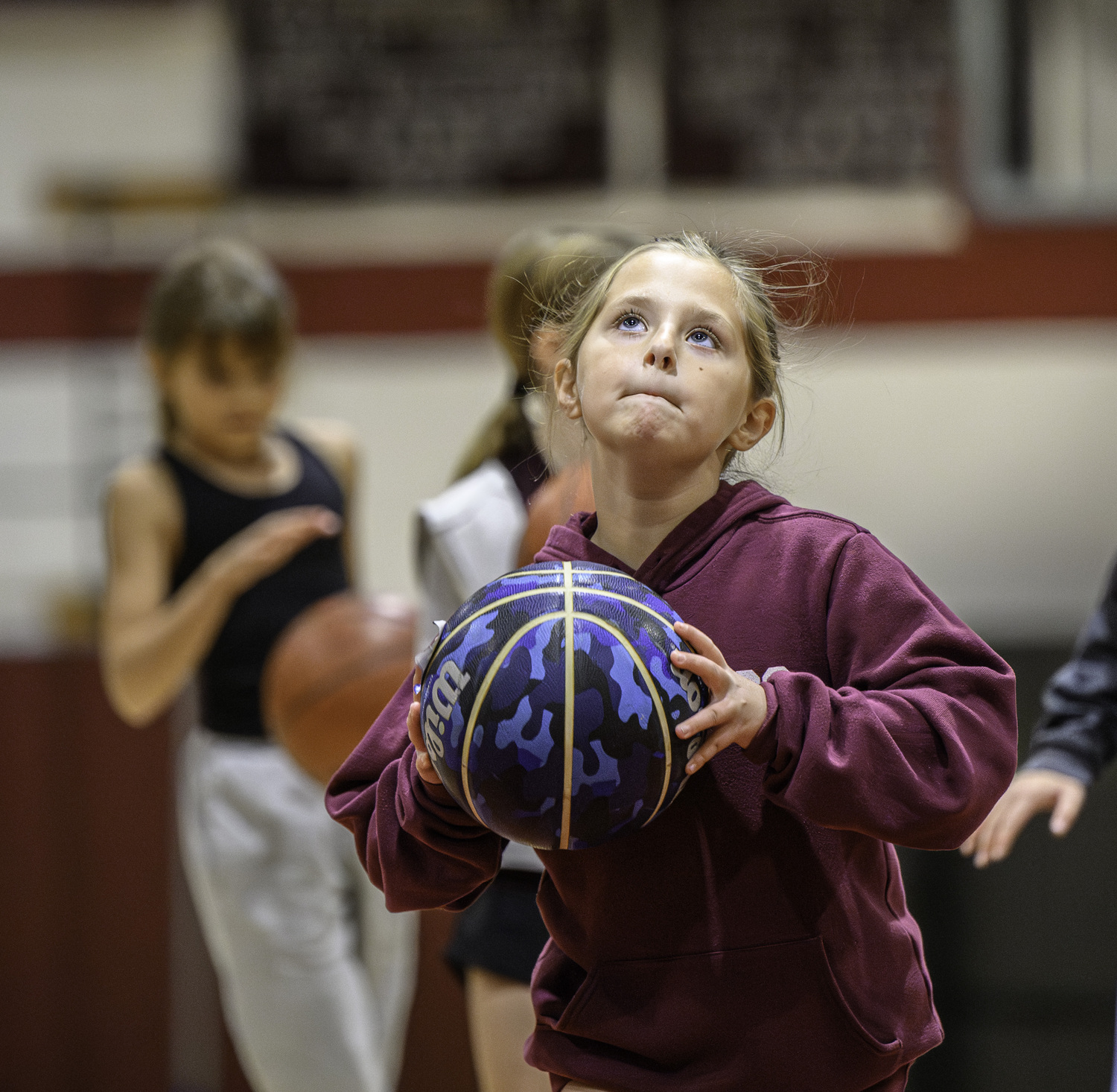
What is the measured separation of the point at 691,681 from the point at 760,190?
419 centimetres

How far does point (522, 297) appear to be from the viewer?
2.13 m

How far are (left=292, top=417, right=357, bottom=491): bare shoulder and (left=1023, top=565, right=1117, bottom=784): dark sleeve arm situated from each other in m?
1.69

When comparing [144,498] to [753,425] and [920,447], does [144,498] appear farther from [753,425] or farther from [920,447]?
[920,447]

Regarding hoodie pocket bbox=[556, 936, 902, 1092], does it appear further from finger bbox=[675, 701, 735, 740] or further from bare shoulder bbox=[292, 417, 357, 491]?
bare shoulder bbox=[292, 417, 357, 491]

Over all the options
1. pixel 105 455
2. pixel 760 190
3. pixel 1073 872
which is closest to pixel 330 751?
pixel 1073 872

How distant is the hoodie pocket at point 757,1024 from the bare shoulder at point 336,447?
213 centimetres

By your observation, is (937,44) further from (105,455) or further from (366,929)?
(366,929)

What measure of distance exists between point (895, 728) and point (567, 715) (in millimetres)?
259

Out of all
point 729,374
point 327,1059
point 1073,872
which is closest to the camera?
point 729,374

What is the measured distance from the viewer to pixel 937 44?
196 inches

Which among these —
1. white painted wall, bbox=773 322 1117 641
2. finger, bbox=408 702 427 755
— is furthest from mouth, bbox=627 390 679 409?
white painted wall, bbox=773 322 1117 641

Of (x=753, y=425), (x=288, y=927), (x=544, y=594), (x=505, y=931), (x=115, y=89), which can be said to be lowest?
(x=288, y=927)

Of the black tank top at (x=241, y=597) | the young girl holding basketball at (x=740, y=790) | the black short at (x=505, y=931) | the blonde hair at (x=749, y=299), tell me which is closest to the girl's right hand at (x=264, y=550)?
the black tank top at (x=241, y=597)

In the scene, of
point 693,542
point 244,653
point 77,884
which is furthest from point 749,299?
point 77,884
